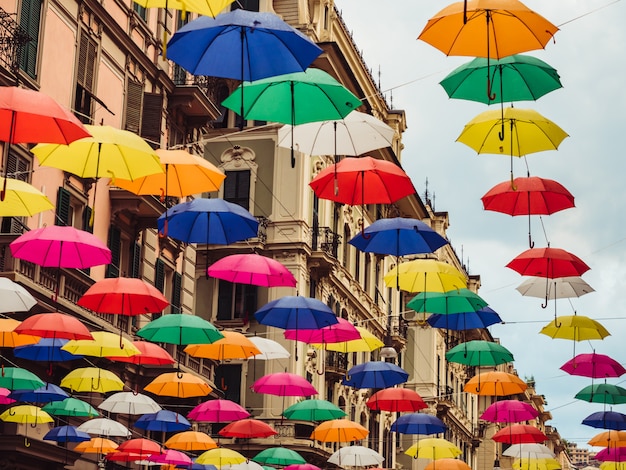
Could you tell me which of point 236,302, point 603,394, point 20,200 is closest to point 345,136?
point 20,200

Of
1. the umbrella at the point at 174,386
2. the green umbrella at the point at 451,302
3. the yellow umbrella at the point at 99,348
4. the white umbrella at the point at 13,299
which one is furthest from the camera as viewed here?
the umbrella at the point at 174,386

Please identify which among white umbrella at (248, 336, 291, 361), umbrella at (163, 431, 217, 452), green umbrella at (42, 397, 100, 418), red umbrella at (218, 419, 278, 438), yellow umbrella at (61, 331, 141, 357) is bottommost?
umbrella at (163, 431, 217, 452)

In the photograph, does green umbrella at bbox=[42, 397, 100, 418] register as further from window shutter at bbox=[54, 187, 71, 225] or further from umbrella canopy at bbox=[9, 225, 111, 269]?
umbrella canopy at bbox=[9, 225, 111, 269]

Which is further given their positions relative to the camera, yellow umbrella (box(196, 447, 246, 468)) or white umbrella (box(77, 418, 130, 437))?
yellow umbrella (box(196, 447, 246, 468))

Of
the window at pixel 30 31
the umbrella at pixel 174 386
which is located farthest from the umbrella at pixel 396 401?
the window at pixel 30 31

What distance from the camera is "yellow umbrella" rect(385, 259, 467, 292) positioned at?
23109 millimetres

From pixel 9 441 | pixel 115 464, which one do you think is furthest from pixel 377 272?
pixel 9 441

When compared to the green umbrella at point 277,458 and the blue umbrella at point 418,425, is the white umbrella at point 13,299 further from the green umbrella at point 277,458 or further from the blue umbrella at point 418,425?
the blue umbrella at point 418,425

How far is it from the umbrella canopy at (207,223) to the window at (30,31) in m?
6.32

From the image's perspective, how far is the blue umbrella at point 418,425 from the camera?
32.0m

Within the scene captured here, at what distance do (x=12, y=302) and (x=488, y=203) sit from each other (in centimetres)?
796

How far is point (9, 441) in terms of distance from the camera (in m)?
24.2

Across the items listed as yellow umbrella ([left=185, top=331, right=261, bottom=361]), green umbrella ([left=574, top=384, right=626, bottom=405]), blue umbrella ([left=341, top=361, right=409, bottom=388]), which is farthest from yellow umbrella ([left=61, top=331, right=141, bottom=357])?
green umbrella ([left=574, top=384, right=626, bottom=405])

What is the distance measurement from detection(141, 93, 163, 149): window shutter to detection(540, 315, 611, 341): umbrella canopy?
1133 cm
